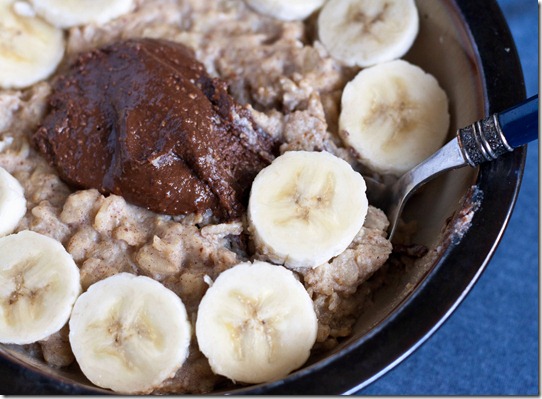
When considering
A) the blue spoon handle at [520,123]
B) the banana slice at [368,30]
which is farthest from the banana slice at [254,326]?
the banana slice at [368,30]

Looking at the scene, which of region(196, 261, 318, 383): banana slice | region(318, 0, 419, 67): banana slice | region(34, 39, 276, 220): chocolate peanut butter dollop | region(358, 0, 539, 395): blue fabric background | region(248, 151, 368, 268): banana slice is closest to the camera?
region(196, 261, 318, 383): banana slice

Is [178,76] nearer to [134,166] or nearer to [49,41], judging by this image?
[134,166]

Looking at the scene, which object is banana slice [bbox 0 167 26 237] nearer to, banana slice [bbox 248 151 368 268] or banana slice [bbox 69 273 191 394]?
banana slice [bbox 69 273 191 394]

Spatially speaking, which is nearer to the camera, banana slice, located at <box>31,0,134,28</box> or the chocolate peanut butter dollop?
the chocolate peanut butter dollop

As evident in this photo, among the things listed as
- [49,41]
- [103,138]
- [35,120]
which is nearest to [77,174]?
[103,138]

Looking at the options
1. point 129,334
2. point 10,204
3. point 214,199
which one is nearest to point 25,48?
point 10,204

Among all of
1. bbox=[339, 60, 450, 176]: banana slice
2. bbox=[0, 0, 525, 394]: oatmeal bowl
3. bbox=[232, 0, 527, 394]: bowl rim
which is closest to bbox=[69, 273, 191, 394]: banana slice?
bbox=[0, 0, 525, 394]: oatmeal bowl

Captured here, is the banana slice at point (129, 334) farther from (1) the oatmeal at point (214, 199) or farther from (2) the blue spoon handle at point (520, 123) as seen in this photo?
(2) the blue spoon handle at point (520, 123)
